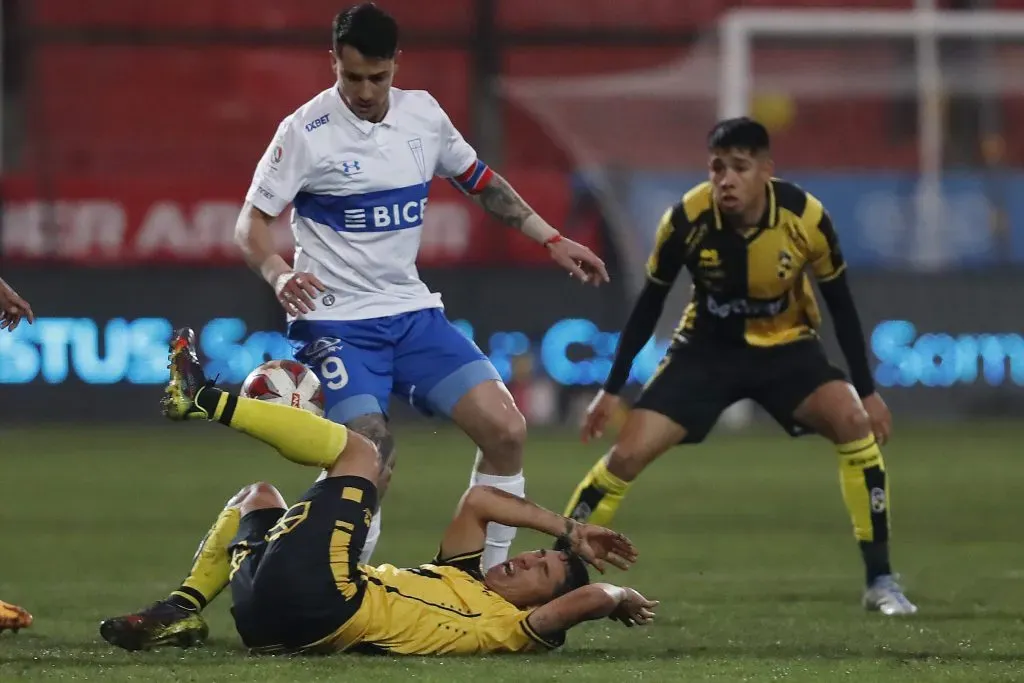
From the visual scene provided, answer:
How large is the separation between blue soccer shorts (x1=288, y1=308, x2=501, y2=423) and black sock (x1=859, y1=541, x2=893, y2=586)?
1.72 m

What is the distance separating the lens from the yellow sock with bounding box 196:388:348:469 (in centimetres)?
566

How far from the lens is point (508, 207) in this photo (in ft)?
23.6

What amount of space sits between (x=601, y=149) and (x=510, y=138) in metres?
2.95

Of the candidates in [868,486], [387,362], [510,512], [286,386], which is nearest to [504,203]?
[387,362]

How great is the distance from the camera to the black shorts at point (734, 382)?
24.6 ft

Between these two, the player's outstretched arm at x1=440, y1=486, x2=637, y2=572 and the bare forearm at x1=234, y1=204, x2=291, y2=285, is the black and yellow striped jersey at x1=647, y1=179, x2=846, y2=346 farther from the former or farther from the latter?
the player's outstretched arm at x1=440, y1=486, x2=637, y2=572

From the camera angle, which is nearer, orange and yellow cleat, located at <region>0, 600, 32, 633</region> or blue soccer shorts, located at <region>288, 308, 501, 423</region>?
orange and yellow cleat, located at <region>0, 600, 32, 633</region>

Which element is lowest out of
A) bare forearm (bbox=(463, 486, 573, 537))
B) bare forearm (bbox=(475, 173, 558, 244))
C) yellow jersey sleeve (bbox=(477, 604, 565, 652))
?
yellow jersey sleeve (bbox=(477, 604, 565, 652))

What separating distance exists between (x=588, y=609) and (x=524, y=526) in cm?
42

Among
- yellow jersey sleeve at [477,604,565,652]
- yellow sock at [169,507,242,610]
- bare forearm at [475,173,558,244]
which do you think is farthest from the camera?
bare forearm at [475,173,558,244]

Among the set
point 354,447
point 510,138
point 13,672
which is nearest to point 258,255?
point 354,447

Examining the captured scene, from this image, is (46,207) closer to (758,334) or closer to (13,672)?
(758,334)

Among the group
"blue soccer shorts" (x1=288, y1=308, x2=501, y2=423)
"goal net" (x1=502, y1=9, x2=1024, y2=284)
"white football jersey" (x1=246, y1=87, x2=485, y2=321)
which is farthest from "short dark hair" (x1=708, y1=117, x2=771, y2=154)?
"goal net" (x1=502, y1=9, x2=1024, y2=284)

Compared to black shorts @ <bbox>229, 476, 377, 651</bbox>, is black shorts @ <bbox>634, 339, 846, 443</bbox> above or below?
above
